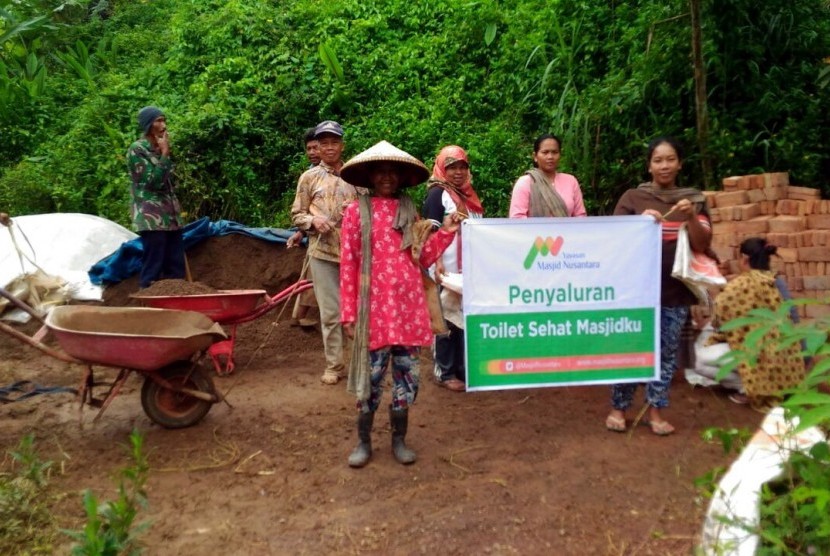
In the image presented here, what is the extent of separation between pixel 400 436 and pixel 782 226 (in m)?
3.57

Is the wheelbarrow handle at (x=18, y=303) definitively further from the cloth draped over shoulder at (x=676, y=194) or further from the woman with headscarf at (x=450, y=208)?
the cloth draped over shoulder at (x=676, y=194)

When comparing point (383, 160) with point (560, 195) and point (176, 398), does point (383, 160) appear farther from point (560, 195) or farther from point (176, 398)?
point (176, 398)

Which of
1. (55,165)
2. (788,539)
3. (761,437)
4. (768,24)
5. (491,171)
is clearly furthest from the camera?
(55,165)

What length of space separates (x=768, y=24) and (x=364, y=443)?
5.53 metres

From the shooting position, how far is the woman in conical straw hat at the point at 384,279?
408 centimetres

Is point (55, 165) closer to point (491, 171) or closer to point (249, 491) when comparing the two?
point (491, 171)

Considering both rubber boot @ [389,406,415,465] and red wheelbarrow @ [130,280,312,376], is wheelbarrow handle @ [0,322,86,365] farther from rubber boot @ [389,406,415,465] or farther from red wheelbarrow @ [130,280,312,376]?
rubber boot @ [389,406,415,465]

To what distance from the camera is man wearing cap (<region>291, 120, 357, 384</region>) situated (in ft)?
18.5

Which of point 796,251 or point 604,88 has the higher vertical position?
point 604,88

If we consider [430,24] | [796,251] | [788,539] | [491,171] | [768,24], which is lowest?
[788,539]

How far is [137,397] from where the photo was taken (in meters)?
5.68

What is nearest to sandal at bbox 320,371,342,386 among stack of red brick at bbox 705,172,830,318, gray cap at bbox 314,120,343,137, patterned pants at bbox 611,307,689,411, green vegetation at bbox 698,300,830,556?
gray cap at bbox 314,120,343,137

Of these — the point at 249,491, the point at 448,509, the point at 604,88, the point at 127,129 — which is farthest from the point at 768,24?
the point at 127,129

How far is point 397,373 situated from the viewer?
4.22m
